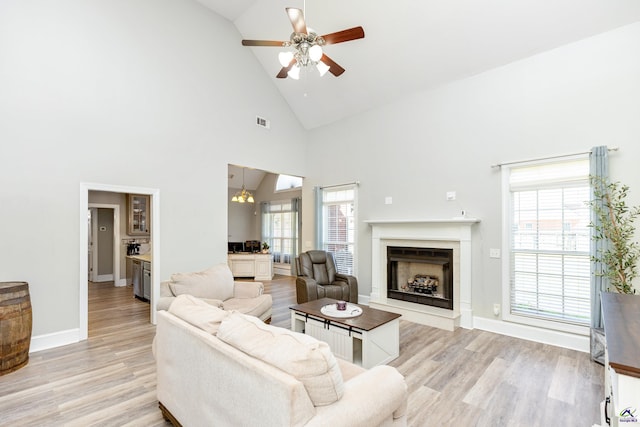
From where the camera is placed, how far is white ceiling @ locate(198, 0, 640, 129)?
3.63 meters

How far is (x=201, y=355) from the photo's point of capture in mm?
1762

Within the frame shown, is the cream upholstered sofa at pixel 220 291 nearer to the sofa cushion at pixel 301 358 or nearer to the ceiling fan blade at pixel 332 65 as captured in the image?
the sofa cushion at pixel 301 358

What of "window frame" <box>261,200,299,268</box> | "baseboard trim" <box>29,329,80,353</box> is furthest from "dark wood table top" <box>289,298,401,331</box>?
"window frame" <box>261,200,299,268</box>

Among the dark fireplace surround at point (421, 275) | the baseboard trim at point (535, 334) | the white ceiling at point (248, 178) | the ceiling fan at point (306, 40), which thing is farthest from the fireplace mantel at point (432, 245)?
the white ceiling at point (248, 178)

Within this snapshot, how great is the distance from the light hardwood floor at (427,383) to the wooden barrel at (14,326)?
0.12m

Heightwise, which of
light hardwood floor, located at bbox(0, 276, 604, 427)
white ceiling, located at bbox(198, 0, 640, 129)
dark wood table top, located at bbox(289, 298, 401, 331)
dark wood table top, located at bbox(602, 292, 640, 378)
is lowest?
light hardwood floor, located at bbox(0, 276, 604, 427)

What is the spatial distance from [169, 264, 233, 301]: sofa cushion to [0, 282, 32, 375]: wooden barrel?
1.41 m

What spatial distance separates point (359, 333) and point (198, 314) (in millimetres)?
1724

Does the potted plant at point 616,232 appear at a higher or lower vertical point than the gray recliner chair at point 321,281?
higher

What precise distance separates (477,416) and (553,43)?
441 centimetres

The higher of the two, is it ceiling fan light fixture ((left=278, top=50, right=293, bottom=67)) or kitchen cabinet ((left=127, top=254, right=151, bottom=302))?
ceiling fan light fixture ((left=278, top=50, right=293, bottom=67))

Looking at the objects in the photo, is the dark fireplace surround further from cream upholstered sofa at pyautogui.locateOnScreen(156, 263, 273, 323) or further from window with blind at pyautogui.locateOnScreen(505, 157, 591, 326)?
cream upholstered sofa at pyautogui.locateOnScreen(156, 263, 273, 323)

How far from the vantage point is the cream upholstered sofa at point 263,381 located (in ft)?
4.29

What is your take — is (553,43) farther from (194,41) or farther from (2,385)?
(2,385)
